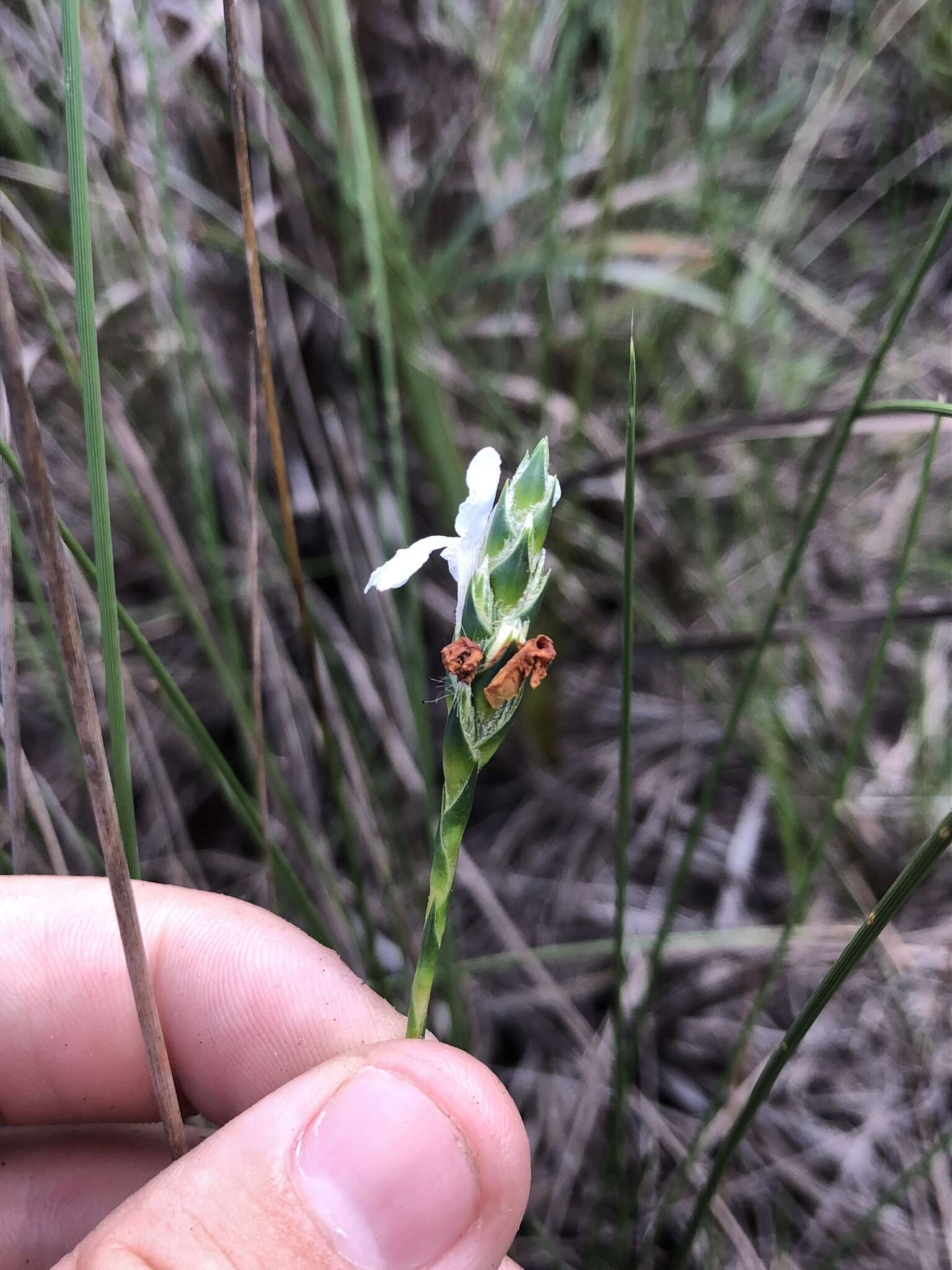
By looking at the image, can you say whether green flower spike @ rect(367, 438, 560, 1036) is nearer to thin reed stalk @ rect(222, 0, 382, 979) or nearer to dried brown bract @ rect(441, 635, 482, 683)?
dried brown bract @ rect(441, 635, 482, 683)

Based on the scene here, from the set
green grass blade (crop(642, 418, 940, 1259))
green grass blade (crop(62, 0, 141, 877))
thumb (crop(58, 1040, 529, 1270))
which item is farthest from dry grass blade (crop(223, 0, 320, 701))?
green grass blade (crop(642, 418, 940, 1259))

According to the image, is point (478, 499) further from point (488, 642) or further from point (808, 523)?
point (808, 523)

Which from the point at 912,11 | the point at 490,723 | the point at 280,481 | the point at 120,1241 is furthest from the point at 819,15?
the point at 120,1241

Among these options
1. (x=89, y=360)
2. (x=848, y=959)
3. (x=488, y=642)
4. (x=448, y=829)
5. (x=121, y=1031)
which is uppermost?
(x=89, y=360)

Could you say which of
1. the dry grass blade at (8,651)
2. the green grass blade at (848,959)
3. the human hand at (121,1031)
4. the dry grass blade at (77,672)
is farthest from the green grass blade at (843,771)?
the dry grass blade at (8,651)

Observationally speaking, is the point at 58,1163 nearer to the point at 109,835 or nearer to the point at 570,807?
the point at 109,835

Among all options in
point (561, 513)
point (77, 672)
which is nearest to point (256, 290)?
point (77, 672)
